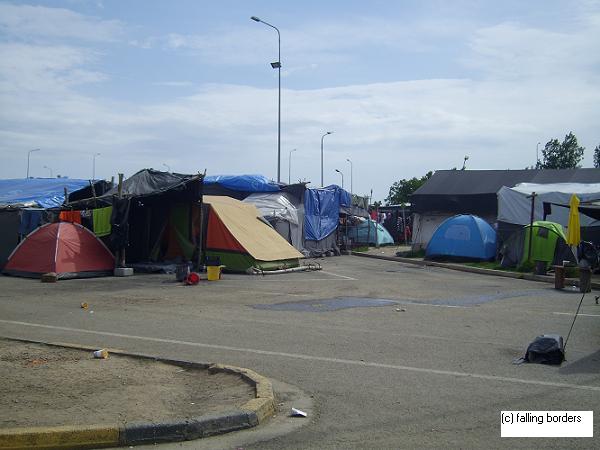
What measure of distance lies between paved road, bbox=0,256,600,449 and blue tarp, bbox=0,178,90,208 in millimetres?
6241

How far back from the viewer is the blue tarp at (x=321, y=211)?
106 feet

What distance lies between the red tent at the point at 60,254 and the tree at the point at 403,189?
49122mm

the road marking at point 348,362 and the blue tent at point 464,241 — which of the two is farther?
the blue tent at point 464,241

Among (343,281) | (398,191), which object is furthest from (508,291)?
(398,191)

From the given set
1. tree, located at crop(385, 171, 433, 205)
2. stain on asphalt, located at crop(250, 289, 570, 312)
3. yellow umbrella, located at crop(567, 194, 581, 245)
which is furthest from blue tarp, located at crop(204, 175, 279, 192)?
tree, located at crop(385, 171, 433, 205)

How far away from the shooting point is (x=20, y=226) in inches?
877

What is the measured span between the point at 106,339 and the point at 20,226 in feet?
45.0

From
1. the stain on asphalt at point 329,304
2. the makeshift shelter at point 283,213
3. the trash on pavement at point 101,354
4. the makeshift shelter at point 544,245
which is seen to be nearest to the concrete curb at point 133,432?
the trash on pavement at point 101,354

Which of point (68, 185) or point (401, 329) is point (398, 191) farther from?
point (401, 329)

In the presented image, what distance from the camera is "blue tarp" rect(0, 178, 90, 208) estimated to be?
982 inches

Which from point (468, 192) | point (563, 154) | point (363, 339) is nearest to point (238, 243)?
point (363, 339)

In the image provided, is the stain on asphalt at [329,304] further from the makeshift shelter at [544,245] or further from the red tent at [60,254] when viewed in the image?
the makeshift shelter at [544,245]

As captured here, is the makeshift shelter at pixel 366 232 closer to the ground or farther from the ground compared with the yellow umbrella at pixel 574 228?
closer to the ground

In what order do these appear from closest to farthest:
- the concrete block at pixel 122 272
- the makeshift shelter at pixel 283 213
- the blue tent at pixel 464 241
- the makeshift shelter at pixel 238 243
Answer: the concrete block at pixel 122 272 < the makeshift shelter at pixel 238 243 < the makeshift shelter at pixel 283 213 < the blue tent at pixel 464 241
